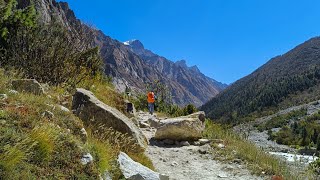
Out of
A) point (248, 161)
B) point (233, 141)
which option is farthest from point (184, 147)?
point (248, 161)

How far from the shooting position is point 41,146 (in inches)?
223

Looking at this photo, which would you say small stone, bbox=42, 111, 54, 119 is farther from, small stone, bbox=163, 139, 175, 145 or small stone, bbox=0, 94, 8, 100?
small stone, bbox=163, 139, 175, 145

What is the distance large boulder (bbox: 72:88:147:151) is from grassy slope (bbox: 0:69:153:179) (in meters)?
2.63

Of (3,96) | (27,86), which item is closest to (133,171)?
(3,96)

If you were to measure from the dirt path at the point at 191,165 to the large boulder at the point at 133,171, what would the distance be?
1882 millimetres

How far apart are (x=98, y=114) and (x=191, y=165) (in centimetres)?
320

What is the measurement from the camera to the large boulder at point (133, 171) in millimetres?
7727

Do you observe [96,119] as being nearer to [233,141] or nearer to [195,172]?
[195,172]

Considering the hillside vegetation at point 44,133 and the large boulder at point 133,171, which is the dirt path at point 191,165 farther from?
the large boulder at point 133,171

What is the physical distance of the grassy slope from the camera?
5.08 metres

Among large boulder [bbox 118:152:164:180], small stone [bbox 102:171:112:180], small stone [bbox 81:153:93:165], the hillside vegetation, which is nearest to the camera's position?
the hillside vegetation

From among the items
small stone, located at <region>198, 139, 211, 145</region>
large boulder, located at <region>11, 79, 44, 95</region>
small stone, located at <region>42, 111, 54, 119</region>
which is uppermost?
large boulder, located at <region>11, 79, 44, 95</region>

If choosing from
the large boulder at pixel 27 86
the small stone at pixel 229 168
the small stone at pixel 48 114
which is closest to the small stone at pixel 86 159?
the small stone at pixel 48 114

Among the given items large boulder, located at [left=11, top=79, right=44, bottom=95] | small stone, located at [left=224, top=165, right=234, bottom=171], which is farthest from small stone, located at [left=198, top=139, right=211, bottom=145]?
large boulder, located at [left=11, top=79, right=44, bottom=95]
